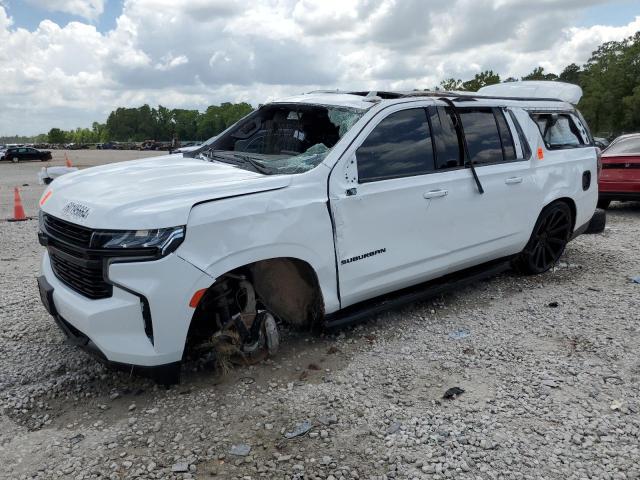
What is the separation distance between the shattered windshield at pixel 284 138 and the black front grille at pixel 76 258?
4.14 feet

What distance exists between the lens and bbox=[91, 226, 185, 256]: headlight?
2912mm

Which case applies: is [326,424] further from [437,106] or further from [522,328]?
[437,106]

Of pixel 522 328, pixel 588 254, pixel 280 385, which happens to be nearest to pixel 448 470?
pixel 280 385

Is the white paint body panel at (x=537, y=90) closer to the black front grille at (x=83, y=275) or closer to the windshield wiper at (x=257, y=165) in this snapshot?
the windshield wiper at (x=257, y=165)

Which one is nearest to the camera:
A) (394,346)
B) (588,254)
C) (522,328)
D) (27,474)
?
(27,474)

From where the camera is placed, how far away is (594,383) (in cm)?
351

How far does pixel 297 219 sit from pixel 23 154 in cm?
4840

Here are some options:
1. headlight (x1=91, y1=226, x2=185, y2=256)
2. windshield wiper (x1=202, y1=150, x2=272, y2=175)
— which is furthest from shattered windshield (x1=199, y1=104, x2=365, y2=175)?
headlight (x1=91, y1=226, x2=185, y2=256)

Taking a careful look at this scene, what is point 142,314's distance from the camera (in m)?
2.97

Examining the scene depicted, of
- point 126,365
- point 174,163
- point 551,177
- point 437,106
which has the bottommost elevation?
point 126,365

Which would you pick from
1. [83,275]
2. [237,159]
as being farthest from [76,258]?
[237,159]

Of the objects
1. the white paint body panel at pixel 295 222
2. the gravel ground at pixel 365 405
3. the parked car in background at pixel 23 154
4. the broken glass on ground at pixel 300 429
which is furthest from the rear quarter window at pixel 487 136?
the parked car in background at pixel 23 154

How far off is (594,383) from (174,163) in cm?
340

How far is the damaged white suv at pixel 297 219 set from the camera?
118 inches
